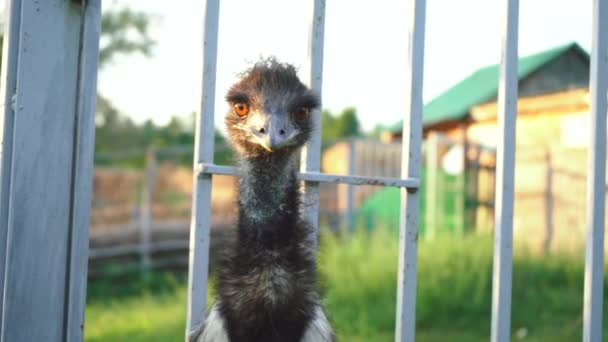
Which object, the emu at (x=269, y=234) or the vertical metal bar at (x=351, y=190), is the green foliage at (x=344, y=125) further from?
the emu at (x=269, y=234)

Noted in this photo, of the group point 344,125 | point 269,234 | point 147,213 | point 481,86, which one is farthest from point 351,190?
point 344,125

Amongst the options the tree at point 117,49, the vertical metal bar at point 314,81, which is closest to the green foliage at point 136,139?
the tree at point 117,49

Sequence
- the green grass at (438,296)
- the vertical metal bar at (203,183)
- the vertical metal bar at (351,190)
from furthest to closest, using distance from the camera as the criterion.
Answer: the vertical metal bar at (351,190)
the green grass at (438,296)
the vertical metal bar at (203,183)

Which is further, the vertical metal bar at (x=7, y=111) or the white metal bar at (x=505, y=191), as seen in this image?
the white metal bar at (x=505, y=191)

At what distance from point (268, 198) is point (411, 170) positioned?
50 centimetres

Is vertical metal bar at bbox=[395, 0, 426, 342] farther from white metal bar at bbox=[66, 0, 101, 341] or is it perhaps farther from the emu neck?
white metal bar at bbox=[66, 0, 101, 341]

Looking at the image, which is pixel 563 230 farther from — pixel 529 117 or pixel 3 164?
pixel 3 164

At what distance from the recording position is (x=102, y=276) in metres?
10.6

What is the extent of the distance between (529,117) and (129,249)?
6.15m

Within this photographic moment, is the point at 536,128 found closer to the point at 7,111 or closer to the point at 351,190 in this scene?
the point at 351,190

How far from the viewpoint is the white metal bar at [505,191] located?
2.16m

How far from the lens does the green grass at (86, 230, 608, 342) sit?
5.22 m

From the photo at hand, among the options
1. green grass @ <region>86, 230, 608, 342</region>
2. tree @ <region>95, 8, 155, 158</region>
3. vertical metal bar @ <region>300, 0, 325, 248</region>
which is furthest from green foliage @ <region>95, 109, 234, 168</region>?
vertical metal bar @ <region>300, 0, 325, 248</region>

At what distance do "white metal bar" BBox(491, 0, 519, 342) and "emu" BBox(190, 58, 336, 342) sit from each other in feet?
1.78
